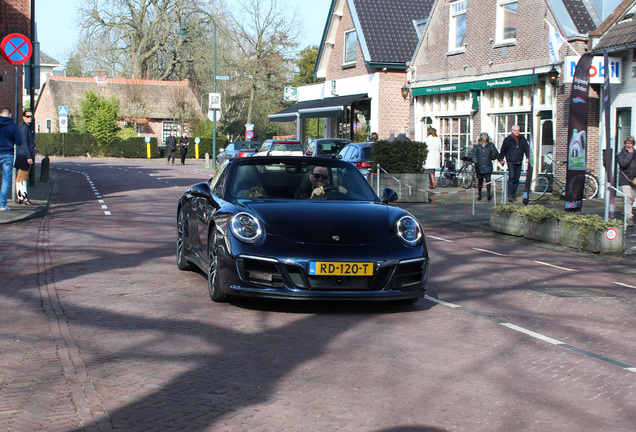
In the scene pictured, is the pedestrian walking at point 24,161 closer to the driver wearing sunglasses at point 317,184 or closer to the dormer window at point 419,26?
the driver wearing sunglasses at point 317,184

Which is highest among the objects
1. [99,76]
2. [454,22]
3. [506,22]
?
[99,76]

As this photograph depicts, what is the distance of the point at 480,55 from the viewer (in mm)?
27219

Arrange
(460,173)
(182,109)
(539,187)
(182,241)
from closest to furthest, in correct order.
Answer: (182,241)
(539,187)
(460,173)
(182,109)

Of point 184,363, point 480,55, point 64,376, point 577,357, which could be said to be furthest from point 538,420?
point 480,55

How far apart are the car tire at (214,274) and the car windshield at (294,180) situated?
23.0 inches

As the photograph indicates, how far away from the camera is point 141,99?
68.2m

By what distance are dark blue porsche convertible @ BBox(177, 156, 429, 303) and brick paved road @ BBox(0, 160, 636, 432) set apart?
277 millimetres

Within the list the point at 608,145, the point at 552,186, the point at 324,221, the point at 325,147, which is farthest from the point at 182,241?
the point at 325,147

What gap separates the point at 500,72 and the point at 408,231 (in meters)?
19.9

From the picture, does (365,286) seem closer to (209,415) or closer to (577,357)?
(577,357)

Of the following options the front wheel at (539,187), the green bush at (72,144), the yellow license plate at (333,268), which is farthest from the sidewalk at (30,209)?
the green bush at (72,144)

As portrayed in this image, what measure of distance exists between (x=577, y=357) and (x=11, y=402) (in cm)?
375

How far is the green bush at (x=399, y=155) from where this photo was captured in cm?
2078

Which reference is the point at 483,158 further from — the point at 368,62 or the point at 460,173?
the point at 368,62
